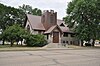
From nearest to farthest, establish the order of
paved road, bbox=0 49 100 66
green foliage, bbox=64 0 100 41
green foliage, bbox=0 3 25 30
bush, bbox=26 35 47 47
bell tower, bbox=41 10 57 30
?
paved road, bbox=0 49 100 66, bush, bbox=26 35 47 47, green foliage, bbox=64 0 100 41, bell tower, bbox=41 10 57 30, green foliage, bbox=0 3 25 30

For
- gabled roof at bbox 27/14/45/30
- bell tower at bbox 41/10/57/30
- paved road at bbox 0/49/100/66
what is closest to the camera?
paved road at bbox 0/49/100/66

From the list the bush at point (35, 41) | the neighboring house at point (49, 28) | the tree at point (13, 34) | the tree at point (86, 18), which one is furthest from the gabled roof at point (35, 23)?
the tree at point (86, 18)

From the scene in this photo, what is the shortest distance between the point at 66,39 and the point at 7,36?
17588mm

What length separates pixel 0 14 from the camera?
5056 centimetres

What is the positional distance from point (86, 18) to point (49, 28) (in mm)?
9824

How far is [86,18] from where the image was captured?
44.1 metres

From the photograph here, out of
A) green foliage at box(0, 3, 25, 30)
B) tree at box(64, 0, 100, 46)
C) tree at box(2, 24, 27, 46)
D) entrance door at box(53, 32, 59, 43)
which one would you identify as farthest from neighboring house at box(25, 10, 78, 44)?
green foliage at box(0, 3, 25, 30)

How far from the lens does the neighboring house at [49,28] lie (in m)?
43.4

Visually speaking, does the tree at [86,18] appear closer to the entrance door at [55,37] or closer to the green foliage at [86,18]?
the green foliage at [86,18]

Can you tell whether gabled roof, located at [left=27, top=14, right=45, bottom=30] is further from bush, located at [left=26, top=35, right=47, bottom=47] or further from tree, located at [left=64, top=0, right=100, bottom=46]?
tree, located at [left=64, top=0, right=100, bottom=46]

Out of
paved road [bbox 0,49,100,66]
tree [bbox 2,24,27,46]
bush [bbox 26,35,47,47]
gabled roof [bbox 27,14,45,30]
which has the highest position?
gabled roof [bbox 27,14,45,30]

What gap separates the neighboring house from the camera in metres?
43.4

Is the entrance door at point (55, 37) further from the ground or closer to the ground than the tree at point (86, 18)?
closer to the ground

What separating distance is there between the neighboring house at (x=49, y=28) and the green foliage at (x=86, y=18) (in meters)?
4.02
